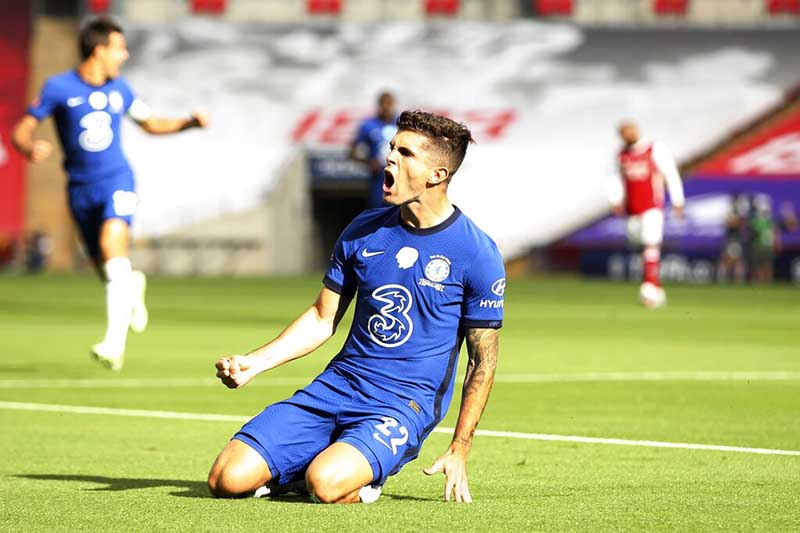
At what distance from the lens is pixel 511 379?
12.0 m

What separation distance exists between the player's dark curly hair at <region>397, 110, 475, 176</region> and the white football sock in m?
5.54

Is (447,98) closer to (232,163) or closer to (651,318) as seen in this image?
(232,163)

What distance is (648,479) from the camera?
22.4ft

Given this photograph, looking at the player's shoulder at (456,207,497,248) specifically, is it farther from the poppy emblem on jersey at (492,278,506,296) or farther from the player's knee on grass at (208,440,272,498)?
the player's knee on grass at (208,440,272,498)

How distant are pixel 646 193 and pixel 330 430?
722 inches

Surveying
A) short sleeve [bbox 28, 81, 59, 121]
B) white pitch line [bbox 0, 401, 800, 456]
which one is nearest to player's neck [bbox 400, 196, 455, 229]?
white pitch line [bbox 0, 401, 800, 456]

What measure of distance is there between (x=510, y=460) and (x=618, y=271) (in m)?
35.9

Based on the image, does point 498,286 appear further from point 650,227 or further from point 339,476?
point 650,227

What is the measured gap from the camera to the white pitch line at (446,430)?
8.04 metres

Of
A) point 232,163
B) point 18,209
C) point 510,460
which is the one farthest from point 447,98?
point 510,460

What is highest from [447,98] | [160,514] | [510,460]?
[160,514]

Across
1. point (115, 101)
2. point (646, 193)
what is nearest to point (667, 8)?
point (646, 193)

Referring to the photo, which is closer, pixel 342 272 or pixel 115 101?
pixel 342 272

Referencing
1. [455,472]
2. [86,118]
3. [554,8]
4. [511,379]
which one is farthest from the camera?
[554,8]
